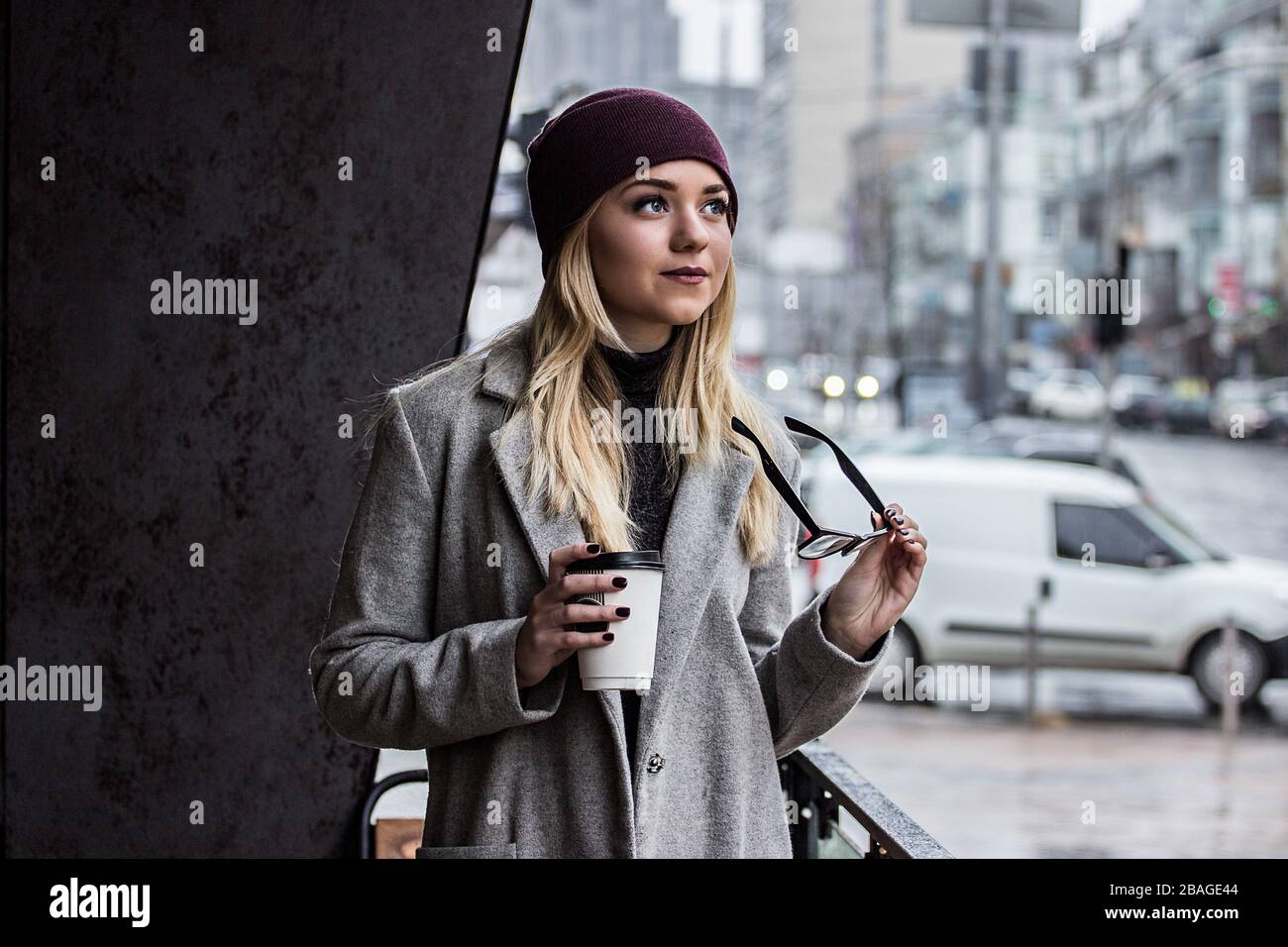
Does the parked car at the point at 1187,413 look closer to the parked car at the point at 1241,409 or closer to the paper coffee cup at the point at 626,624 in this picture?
the parked car at the point at 1241,409

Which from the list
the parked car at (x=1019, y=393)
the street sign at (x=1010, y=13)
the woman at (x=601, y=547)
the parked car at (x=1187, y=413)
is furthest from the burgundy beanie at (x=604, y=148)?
the parked car at (x=1187, y=413)

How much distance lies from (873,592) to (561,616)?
14.9 inches

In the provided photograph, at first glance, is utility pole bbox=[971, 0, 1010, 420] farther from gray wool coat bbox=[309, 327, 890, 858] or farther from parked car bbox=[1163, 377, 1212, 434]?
gray wool coat bbox=[309, 327, 890, 858]

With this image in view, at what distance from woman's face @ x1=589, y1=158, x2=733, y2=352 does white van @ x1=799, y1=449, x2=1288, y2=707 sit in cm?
864

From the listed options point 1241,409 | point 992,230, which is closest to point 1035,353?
point 1241,409

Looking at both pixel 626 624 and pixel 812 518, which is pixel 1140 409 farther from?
pixel 626 624

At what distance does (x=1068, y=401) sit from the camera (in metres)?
35.5

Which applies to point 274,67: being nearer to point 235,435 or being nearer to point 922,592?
point 235,435

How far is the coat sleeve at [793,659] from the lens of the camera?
1670 millimetres

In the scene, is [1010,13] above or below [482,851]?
above
